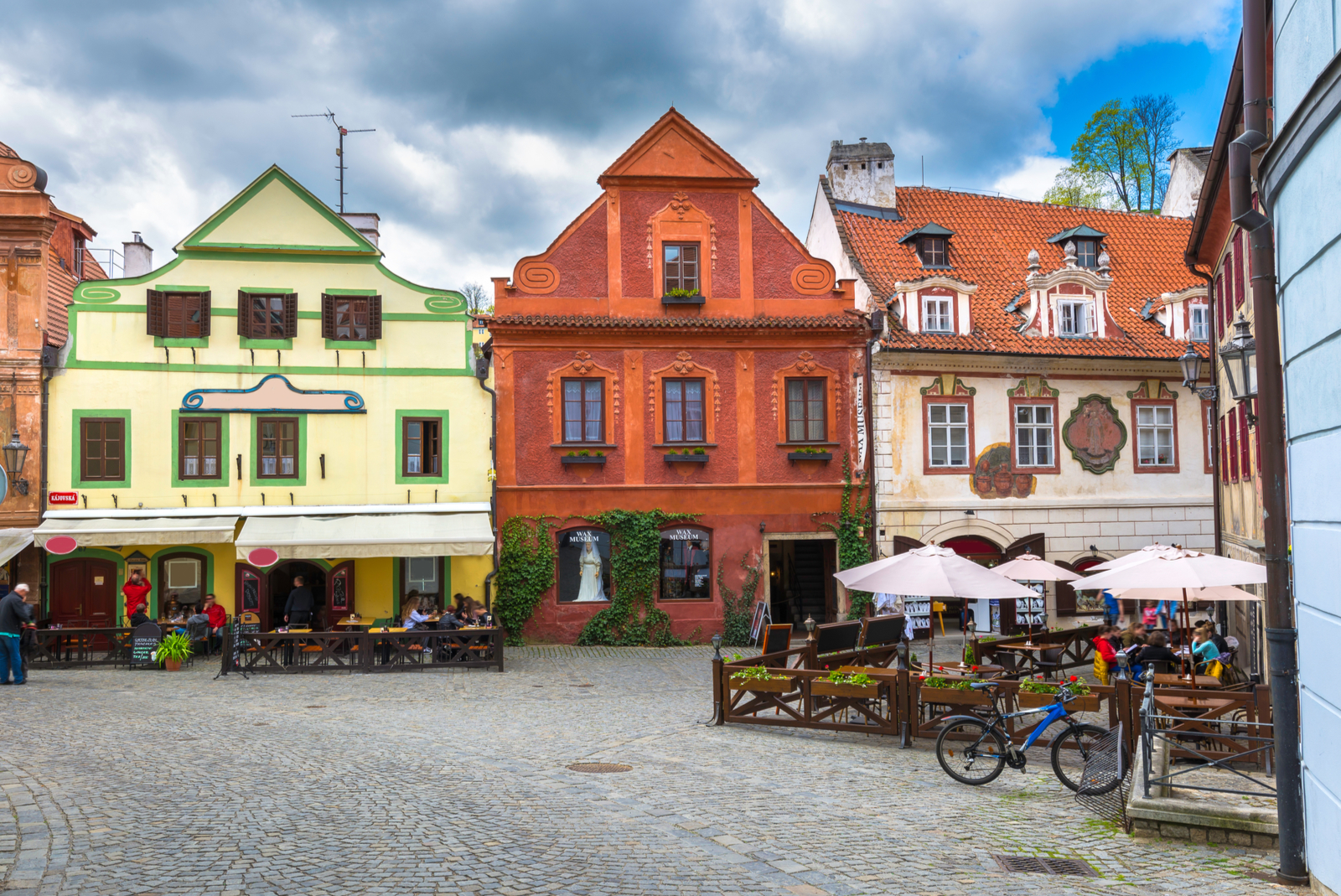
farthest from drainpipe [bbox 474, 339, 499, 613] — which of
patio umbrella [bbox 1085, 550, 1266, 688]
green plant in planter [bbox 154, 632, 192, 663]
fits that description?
patio umbrella [bbox 1085, 550, 1266, 688]

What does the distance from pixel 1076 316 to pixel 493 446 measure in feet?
47.7

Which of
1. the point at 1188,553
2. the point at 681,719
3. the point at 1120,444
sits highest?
the point at 1120,444

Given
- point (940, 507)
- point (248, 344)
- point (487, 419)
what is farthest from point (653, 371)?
point (248, 344)

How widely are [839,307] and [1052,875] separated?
18.8 metres

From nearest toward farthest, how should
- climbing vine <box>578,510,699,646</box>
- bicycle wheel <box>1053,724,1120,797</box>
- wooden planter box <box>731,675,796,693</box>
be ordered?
bicycle wheel <box>1053,724,1120,797</box>
wooden planter box <box>731,675,796,693</box>
climbing vine <box>578,510,699,646</box>

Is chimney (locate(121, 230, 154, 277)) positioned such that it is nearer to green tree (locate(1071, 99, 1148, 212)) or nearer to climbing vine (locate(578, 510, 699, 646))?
climbing vine (locate(578, 510, 699, 646))

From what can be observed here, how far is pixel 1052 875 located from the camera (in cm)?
786

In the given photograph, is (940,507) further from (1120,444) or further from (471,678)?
(471,678)

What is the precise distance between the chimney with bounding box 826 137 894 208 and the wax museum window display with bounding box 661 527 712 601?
441 inches

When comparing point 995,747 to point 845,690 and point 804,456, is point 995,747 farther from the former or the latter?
point 804,456

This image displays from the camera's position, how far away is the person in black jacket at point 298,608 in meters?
22.1

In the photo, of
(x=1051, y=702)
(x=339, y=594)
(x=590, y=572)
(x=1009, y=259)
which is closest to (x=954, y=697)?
(x=1051, y=702)

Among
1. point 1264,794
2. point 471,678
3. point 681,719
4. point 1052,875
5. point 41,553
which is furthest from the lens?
point 41,553

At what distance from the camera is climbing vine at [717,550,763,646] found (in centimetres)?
2466
